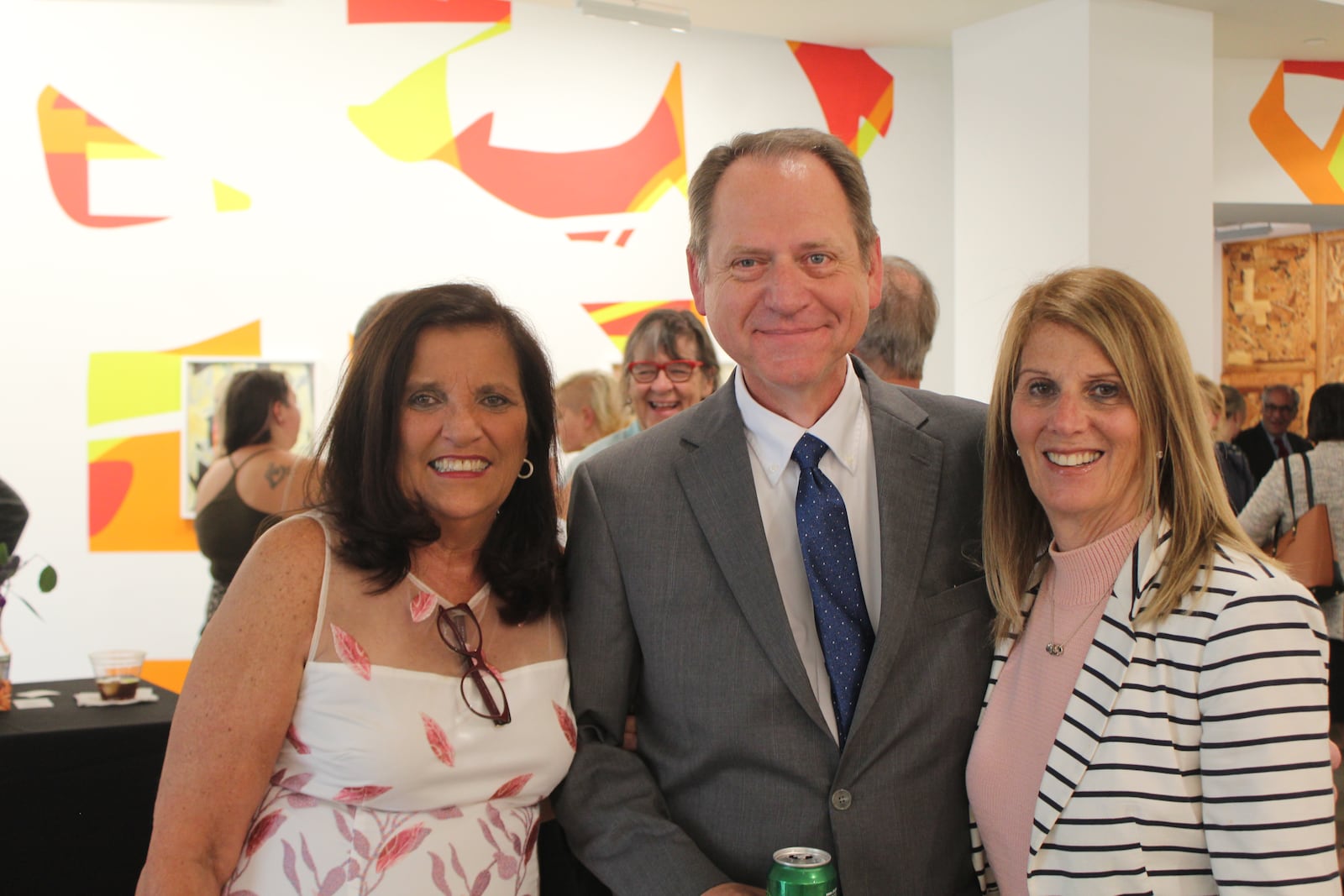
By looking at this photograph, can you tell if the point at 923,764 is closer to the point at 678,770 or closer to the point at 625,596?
the point at 678,770

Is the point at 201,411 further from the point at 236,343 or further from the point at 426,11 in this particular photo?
the point at 426,11

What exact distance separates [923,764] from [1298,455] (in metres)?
4.02

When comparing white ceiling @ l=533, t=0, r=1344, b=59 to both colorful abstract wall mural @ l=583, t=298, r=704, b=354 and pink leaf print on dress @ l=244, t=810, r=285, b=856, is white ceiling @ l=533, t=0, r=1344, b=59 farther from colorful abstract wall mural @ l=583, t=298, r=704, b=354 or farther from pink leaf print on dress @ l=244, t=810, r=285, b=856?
pink leaf print on dress @ l=244, t=810, r=285, b=856

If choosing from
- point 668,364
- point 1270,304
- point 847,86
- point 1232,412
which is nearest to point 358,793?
point 668,364

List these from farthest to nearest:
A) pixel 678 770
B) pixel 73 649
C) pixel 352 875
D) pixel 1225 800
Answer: pixel 73 649
pixel 678 770
pixel 352 875
pixel 1225 800

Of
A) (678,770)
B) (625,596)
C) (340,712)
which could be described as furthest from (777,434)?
(340,712)

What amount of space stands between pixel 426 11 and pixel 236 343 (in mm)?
1955

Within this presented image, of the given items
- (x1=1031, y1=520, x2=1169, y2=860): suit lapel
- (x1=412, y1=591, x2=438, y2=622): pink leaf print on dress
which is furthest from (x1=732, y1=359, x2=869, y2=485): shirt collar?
(x1=412, y1=591, x2=438, y2=622): pink leaf print on dress

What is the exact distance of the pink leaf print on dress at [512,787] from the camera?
1854 mm

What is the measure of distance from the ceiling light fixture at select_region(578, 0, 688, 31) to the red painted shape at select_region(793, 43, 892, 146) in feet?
4.28

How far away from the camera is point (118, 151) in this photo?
5445 mm

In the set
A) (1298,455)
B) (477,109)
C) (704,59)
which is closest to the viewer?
(1298,455)

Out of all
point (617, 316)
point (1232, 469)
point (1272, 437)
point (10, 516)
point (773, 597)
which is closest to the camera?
point (773, 597)

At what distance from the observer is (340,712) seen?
176cm
